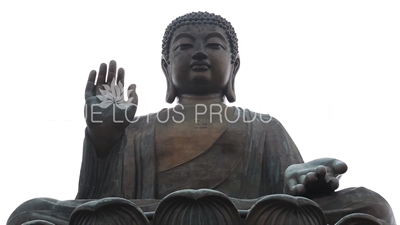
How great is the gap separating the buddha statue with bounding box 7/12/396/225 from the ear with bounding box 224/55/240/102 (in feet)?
0.04

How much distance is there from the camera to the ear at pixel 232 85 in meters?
11.2

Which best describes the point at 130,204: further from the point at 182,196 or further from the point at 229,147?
the point at 229,147

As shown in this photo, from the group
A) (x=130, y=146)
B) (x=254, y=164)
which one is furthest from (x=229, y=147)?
(x=130, y=146)

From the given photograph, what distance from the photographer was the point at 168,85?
1133cm

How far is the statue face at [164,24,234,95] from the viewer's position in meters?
10.9

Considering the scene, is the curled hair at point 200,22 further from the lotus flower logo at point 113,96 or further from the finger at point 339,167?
the finger at point 339,167

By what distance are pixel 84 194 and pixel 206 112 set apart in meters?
1.58

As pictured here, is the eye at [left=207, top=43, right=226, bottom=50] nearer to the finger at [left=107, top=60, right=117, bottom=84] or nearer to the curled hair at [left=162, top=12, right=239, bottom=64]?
the curled hair at [left=162, top=12, right=239, bottom=64]

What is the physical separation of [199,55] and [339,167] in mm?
2375

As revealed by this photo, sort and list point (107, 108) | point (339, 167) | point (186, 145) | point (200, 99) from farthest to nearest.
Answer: point (200, 99)
point (186, 145)
point (107, 108)
point (339, 167)

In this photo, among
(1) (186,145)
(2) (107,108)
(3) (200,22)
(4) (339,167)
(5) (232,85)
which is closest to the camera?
(4) (339,167)

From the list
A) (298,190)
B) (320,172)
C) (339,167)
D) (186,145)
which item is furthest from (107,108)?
(339,167)

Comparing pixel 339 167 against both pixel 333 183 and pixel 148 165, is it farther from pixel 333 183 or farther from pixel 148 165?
pixel 148 165

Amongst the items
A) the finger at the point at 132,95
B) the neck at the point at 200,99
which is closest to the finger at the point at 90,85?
the finger at the point at 132,95
